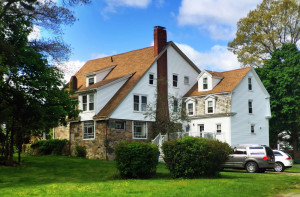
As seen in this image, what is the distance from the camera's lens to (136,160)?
60.0ft

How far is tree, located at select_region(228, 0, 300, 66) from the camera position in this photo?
4597 centimetres

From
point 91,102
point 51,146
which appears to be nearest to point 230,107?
point 91,102

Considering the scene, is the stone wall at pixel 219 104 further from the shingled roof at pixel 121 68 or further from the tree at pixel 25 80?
the tree at pixel 25 80

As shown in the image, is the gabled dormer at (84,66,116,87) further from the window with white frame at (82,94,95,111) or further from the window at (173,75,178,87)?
the window at (173,75,178,87)

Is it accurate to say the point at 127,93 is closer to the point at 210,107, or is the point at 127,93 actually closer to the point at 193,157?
the point at 210,107

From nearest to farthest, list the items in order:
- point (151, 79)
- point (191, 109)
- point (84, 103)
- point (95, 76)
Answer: point (84, 103)
point (151, 79)
point (95, 76)
point (191, 109)

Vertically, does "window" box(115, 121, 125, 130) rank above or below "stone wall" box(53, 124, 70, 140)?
above

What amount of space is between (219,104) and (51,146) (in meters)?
17.1

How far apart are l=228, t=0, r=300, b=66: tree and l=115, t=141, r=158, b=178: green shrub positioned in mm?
32688

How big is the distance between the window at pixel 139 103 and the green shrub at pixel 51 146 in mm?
7826

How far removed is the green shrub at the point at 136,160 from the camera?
18.3 metres

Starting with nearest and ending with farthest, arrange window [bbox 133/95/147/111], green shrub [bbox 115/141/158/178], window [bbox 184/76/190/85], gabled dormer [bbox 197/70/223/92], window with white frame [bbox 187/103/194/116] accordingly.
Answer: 1. green shrub [bbox 115/141/158/178]
2. window [bbox 133/95/147/111]
3. gabled dormer [bbox 197/70/223/92]
4. window with white frame [bbox 187/103/194/116]
5. window [bbox 184/76/190/85]

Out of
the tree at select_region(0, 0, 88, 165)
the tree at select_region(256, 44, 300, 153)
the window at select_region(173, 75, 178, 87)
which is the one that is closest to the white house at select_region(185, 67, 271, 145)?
the window at select_region(173, 75, 178, 87)

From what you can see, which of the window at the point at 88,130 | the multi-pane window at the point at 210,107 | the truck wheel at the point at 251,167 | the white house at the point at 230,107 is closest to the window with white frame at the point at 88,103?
the window at the point at 88,130
